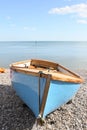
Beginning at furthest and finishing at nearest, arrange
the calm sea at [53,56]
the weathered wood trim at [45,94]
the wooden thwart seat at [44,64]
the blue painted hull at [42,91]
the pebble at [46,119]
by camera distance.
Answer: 1. the calm sea at [53,56]
2. the wooden thwart seat at [44,64]
3. the pebble at [46,119]
4. the blue painted hull at [42,91]
5. the weathered wood trim at [45,94]

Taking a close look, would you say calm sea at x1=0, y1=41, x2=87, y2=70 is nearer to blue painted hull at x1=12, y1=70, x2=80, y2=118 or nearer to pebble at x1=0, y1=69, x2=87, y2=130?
pebble at x1=0, y1=69, x2=87, y2=130

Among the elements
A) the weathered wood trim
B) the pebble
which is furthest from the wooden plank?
the weathered wood trim

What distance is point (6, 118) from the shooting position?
5.70 metres

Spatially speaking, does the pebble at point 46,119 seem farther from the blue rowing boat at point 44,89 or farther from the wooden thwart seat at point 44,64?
the wooden thwart seat at point 44,64

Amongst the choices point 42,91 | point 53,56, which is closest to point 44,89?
point 42,91

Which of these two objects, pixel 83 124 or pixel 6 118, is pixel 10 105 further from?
pixel 83 124

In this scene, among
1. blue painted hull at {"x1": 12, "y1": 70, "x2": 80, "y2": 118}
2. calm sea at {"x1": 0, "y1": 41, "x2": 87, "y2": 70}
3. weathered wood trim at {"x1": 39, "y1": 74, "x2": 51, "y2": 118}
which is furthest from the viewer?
calm sea at {"x1": 0, "y1": 41, "x2": 87, "y2": 70}

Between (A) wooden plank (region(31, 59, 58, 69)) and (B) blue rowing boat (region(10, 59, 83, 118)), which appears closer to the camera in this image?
(B) blue rowing boat (region(10, 59, 83, 118))

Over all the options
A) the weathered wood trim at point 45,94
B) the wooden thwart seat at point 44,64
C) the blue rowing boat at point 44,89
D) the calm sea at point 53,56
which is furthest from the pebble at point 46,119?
the calm sea at point 53,56

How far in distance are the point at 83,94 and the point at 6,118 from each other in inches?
128

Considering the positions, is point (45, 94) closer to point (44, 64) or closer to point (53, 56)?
point (44, 64)

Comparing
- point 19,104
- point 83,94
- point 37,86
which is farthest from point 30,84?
point 83,94

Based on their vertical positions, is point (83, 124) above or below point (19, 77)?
below

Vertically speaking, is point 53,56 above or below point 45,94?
below
